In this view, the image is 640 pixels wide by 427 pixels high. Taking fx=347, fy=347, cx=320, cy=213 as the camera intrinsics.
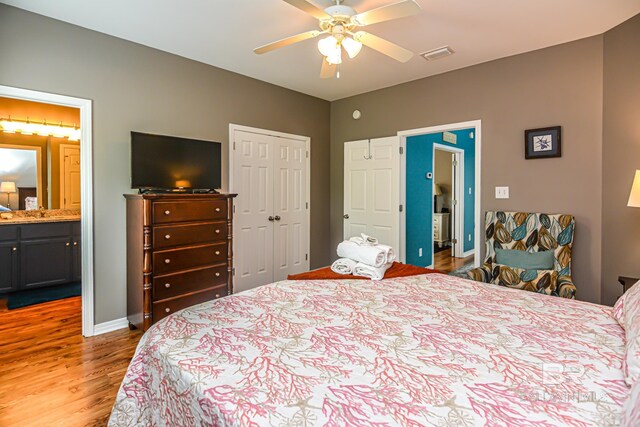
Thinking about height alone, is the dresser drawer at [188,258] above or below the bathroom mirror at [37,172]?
below

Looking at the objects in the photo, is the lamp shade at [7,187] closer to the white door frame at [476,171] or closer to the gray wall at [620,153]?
the white door frame at [476,171]

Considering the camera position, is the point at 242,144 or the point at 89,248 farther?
the point at 242,144

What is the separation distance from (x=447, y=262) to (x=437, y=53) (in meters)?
3.82

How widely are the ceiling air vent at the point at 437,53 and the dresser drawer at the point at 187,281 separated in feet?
9.74

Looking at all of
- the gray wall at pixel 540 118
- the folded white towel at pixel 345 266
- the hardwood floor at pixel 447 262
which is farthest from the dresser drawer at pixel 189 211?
the hardwood floor at pixel 447 262

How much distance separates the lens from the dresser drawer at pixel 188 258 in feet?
9.84

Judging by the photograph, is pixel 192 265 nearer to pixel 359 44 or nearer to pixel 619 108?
pixel 359 44

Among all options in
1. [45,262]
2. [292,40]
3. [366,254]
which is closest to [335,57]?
[292,40]

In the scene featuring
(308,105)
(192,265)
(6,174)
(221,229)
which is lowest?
(192,265)

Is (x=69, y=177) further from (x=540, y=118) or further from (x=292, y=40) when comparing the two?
(x=540, y=118)

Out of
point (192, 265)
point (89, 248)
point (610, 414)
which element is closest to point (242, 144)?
point (192, 265)

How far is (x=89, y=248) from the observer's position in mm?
3080

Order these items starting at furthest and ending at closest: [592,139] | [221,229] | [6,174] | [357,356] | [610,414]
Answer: [6,174] < [221,229] < [592,139] < [357,356] < [610,414]

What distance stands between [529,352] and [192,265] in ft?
9.10
